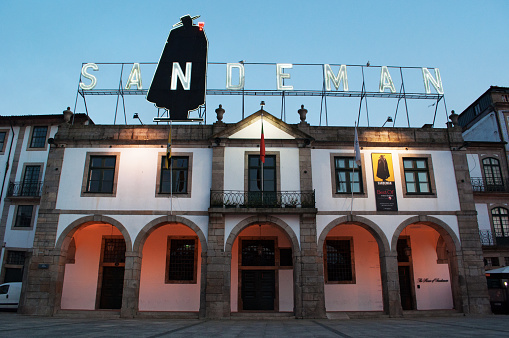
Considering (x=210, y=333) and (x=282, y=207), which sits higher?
(x=282, y=207)

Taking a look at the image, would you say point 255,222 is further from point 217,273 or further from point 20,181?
point 20,181

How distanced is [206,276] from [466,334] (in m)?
9.95

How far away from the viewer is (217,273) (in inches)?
642

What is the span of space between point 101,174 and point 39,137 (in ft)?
35.7

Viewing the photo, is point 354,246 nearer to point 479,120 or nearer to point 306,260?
point 306,260

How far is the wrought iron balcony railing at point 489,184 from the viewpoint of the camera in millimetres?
23328

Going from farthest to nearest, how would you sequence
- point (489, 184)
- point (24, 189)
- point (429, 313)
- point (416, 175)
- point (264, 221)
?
point (24, 189) → point (489, 184) → point (416, 175) → point (264, 221) → point (429, 313)

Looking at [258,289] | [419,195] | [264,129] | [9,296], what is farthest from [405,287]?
[9,296]

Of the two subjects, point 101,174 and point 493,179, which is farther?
point 493,179

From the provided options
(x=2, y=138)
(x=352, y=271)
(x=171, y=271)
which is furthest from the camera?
(x=2, y=138)

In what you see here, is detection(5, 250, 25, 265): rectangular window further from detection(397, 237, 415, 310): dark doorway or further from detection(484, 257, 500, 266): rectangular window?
detection(484, 257, 500, 266): rectangular window

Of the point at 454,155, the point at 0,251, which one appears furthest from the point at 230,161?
the point at 0,251

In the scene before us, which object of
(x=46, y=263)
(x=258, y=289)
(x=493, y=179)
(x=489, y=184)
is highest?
(x=493, y=179)

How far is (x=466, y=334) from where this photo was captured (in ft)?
33.4
